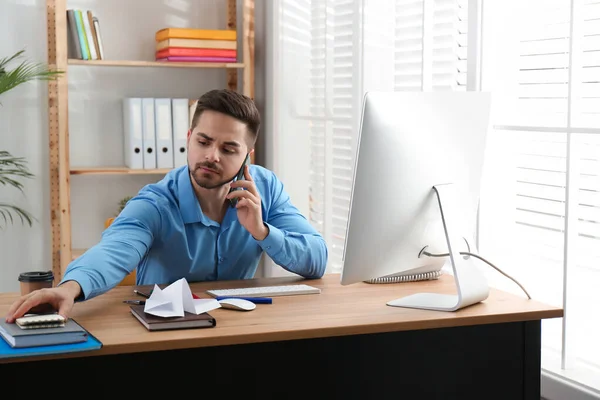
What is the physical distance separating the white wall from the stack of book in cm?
17

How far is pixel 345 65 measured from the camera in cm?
334

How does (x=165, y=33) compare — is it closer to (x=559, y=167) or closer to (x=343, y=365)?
(x=559, y=167)

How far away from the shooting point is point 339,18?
336 centimetres

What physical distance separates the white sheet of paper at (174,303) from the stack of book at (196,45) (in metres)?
2.17

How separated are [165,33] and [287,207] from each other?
165 centimetres

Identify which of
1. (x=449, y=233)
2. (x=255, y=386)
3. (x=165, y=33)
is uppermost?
(x=165, y=33)

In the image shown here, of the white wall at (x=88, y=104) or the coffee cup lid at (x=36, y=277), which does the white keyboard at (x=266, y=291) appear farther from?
the white wall at (x=88, y=104)

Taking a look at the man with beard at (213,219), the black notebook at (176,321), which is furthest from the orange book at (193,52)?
the black notebook at (176,321)

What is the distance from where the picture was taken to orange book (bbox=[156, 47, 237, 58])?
3.80m

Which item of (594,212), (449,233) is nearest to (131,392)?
(449,233)

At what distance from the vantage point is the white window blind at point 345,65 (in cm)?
278

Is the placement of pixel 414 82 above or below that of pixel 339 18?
below

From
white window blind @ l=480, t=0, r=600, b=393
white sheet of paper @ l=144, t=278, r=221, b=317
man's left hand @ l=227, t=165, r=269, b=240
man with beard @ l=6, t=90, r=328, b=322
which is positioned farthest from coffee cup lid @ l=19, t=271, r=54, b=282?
white window blind @ l=480, t=0, r=600, b=393

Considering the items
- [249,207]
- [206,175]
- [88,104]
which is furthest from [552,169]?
[88,104]
